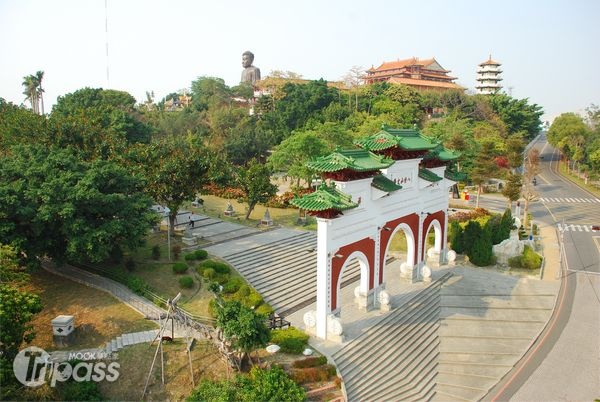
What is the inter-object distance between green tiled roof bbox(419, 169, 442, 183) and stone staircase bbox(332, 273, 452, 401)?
656 centimetres

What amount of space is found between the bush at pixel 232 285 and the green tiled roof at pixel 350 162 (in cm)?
681

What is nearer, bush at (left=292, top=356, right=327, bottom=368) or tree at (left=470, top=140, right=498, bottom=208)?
bush at (left=292, top=356, right=327, bottom=368)

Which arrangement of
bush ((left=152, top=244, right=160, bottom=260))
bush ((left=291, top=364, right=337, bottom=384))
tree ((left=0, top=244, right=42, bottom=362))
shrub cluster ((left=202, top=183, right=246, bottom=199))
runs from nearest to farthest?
tree ((left=0, top=244, right=42, bottom=362)) → bush ((left=291, top=364, right=337, bottom=384)) → bush ((left=152, top=244, right=160, bottom=260)) → shrub cluster ((left=202, top=183, right=246, bottom=199))

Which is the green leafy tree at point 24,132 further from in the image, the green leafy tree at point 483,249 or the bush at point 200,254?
the green leafy tree at point 483,249

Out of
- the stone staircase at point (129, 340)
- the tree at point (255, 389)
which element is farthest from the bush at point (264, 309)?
the tree at point (255, 389)

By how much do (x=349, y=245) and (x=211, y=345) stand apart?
6.69 meters

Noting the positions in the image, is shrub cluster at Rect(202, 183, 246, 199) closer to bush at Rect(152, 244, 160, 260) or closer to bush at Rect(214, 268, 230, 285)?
bush at Rect(152, 244, 160, 260)

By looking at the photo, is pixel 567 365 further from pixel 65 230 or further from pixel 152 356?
pixel 65 230

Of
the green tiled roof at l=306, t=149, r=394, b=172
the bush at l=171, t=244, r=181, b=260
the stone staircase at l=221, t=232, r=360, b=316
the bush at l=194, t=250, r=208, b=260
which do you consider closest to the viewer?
the green tiled roof at l=306, t=149, r=394, b=172

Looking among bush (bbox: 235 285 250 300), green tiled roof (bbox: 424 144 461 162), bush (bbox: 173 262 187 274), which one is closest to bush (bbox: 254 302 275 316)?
bush (bbox: 235 285 250 300)

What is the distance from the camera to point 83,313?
1797 centimetres

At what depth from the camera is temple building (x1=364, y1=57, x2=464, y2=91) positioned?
80875 millimetres

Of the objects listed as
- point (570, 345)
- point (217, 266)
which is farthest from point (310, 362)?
point (570, 345)

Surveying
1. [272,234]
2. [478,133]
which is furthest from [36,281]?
[478,133]
